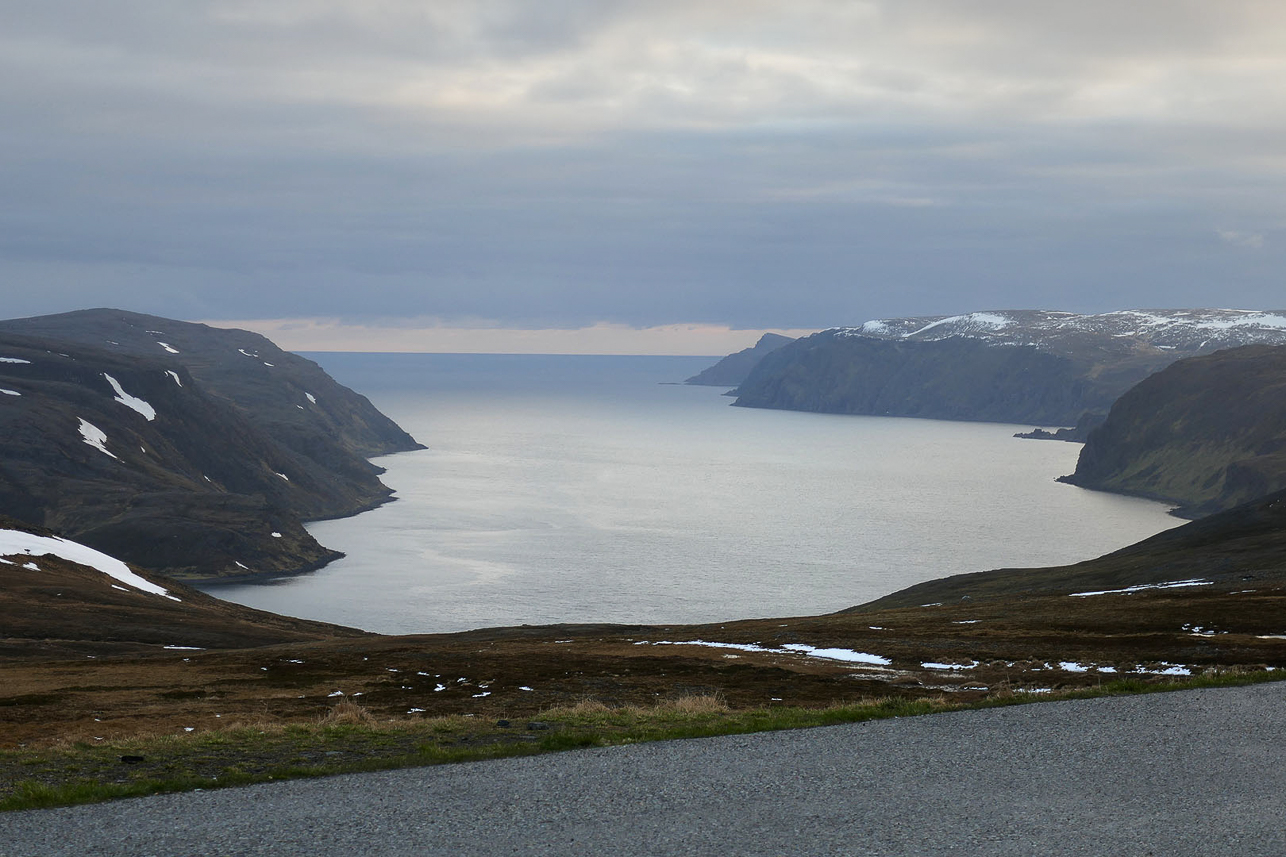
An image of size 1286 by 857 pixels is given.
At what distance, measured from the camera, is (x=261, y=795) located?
19531mm

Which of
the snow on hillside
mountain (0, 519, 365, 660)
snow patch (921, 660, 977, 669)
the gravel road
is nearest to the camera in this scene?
the gravel road

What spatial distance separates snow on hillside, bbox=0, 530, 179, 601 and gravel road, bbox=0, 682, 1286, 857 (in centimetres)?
10256

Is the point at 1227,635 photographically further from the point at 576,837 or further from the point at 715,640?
the point at 576,837

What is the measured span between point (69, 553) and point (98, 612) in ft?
115

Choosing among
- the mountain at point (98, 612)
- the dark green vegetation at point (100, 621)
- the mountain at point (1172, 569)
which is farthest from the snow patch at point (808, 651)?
the mountain at point (98, 612)

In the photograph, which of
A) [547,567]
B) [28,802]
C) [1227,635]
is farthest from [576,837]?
[547,567]

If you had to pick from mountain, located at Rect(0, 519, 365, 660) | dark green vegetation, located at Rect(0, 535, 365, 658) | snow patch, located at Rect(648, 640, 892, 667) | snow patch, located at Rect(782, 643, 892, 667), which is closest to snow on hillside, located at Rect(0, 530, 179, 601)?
mountain, located at Rect(0, 519, 365, 660)

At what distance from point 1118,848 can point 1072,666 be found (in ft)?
76.2

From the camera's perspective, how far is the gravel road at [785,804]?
16844mm

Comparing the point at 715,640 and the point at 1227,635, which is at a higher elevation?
the point at 1227,635

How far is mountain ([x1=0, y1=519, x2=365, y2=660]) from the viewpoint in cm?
7681

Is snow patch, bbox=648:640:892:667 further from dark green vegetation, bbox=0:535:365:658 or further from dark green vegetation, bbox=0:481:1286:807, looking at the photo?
dark green vegetation, bbox=0:535:365:658

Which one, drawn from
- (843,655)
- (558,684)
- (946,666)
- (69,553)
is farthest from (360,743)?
(69,553)

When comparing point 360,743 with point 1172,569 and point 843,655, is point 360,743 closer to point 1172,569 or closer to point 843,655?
point 843,655
